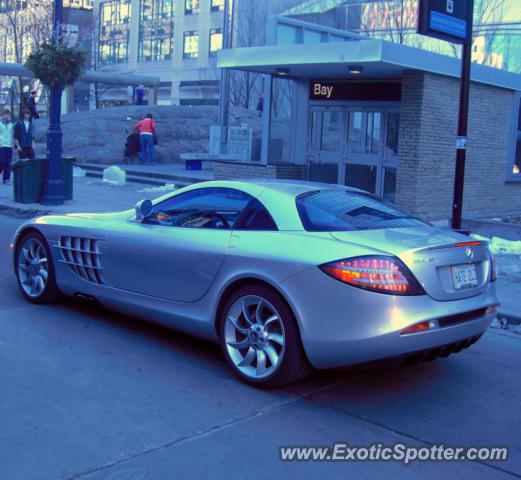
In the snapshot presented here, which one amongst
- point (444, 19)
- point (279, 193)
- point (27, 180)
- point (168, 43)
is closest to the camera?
point (279, 193)

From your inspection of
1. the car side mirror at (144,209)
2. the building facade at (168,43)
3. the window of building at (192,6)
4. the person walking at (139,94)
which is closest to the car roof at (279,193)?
the car side mirror at (144,209)

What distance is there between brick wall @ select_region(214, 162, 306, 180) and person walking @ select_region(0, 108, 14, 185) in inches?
218

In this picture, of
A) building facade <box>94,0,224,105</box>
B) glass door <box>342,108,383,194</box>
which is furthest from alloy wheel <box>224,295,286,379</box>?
building facade <box>94,0,224,105</box>

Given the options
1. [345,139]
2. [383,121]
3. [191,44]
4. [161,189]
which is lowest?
[161,189]

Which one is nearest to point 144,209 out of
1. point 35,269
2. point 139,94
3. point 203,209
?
point 203,209

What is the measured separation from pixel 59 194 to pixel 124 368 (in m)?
10.6

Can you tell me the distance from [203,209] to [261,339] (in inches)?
53.4

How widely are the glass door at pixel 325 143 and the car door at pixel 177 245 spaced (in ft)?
34.9

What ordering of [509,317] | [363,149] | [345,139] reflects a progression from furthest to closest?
1. [345,139]
2. [363,149]
3. [509,317]

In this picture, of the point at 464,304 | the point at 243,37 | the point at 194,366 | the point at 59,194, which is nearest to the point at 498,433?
the point at 464,304

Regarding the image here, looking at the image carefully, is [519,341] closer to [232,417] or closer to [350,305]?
[350,305]

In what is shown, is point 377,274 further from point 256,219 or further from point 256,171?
point 256,171

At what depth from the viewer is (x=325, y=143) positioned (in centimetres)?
1683

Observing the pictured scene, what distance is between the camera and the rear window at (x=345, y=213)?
17.3 ft
